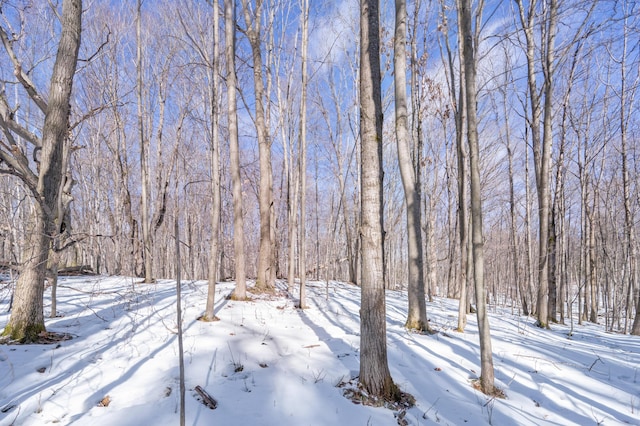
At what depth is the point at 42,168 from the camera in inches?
179

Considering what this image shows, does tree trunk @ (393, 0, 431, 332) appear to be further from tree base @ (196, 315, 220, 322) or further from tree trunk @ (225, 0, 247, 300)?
tree base @ (196, 315, 220, 322)

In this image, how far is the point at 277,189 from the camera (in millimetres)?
24344

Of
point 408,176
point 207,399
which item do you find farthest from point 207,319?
point 408,176

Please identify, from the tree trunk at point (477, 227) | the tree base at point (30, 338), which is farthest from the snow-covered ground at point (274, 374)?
the tree trunk at point (477, 227)

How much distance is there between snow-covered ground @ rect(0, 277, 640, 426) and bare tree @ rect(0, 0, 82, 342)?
50 centimetres

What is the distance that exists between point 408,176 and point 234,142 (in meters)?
3.91

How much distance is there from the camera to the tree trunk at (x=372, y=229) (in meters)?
3.42

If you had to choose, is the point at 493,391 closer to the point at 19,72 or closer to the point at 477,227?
the point at 477,227

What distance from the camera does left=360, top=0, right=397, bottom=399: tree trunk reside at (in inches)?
135

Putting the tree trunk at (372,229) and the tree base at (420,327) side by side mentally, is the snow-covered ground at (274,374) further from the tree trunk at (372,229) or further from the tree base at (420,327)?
the tree trunk at (372,229)

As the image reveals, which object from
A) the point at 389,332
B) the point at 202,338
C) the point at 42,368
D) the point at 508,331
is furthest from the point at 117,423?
the point at 508,331

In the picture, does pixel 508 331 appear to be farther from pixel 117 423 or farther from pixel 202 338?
pixel 117 423

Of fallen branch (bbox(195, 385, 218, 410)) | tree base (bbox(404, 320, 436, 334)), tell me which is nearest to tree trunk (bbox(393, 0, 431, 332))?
tree base (bbox(404, 320, 436, 334))

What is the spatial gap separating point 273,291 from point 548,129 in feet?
30.2
